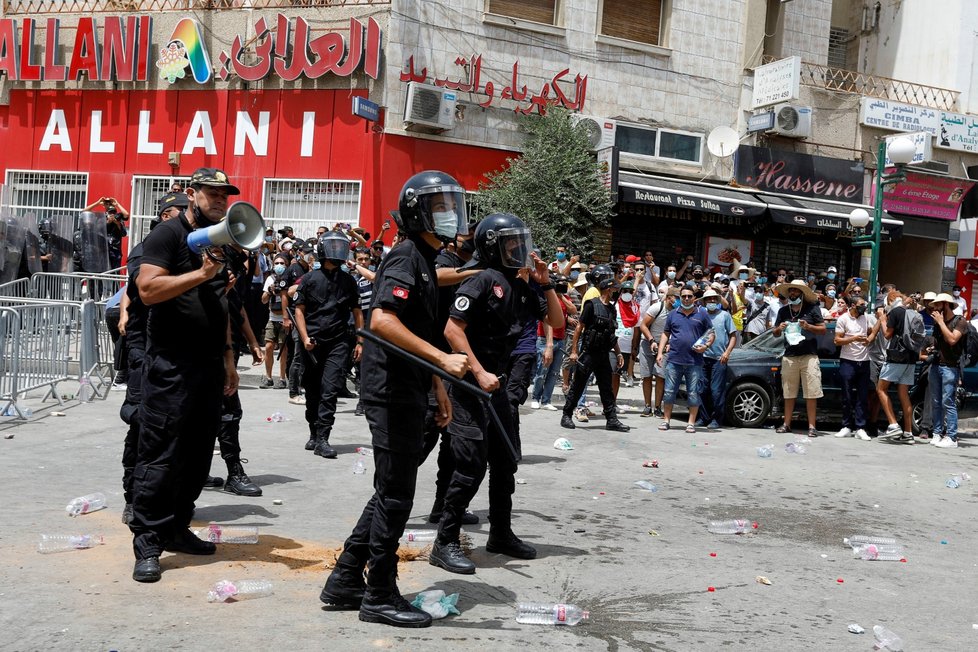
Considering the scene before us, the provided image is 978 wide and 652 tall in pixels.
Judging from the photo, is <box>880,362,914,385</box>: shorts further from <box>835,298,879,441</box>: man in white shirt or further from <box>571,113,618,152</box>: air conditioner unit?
<box>571,113,618,152</box>: air conditioner unit

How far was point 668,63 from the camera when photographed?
73.9 ft

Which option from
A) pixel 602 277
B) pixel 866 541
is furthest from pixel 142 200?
pixel 866 541

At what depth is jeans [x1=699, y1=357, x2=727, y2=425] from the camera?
41.8 ft

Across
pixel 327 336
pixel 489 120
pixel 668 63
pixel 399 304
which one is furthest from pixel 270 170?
pixel 399 304

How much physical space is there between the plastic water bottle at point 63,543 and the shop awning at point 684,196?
53.5 ft

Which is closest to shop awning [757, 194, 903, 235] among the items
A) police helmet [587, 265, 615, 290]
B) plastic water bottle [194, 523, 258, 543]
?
police helmet [587, 265, 615, 290]

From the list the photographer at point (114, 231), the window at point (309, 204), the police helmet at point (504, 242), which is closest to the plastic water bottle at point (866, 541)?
the police helmet at point (504, 242)

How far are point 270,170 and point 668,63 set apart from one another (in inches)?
360

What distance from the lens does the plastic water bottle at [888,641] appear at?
4.54 m

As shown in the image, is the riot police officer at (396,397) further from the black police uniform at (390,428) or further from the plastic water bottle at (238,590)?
the plastic water bottle at (238,590)

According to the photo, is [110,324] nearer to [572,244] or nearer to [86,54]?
[572,244]

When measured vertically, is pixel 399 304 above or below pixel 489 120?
below

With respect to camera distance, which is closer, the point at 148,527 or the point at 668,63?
the point at 148,527

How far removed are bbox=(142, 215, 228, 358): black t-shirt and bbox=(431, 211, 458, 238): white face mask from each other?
133cm
